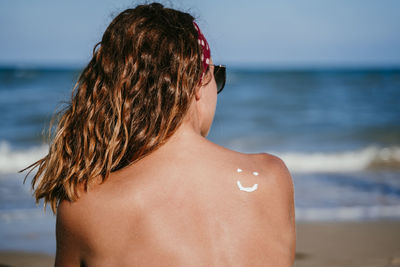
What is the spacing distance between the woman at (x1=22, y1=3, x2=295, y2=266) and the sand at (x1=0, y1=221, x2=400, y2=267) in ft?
8.76

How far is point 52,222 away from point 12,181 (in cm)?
236

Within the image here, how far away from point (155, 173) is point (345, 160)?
27.3 ft

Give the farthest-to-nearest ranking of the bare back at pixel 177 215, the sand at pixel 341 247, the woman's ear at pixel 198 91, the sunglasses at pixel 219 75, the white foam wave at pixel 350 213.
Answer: the white foam wave at pixel 350 213 → the sand at pixel 341 247 → the sunglasses at pixel 219 75 → the woman's ear at pixel 198 91 → the bare back at pixel 177 215

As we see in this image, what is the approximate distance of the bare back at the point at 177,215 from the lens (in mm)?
1254

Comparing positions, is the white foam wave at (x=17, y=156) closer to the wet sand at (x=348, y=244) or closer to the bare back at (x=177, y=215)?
the wet sand at (x=348, y=244)

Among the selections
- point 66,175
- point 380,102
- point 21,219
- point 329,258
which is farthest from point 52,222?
point 380,102

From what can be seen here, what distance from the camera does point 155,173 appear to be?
1.28 m

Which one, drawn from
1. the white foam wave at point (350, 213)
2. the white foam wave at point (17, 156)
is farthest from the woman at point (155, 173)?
the white foam wave at point (17, 156)

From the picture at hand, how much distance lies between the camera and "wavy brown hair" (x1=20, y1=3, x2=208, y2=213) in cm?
135

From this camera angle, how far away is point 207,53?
1508 millimetres

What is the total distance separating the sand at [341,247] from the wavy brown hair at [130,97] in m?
2.79

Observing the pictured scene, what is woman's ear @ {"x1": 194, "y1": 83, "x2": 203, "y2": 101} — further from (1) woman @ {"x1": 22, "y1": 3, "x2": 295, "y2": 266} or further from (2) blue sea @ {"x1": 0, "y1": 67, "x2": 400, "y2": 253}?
(2) blue sea @ {"x1": 0, "y1": 67, "x2": 400, "y2": 253}

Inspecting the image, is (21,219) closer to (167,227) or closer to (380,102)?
(167,227)

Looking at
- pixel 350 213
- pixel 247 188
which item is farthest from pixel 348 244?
pixel 247 188
